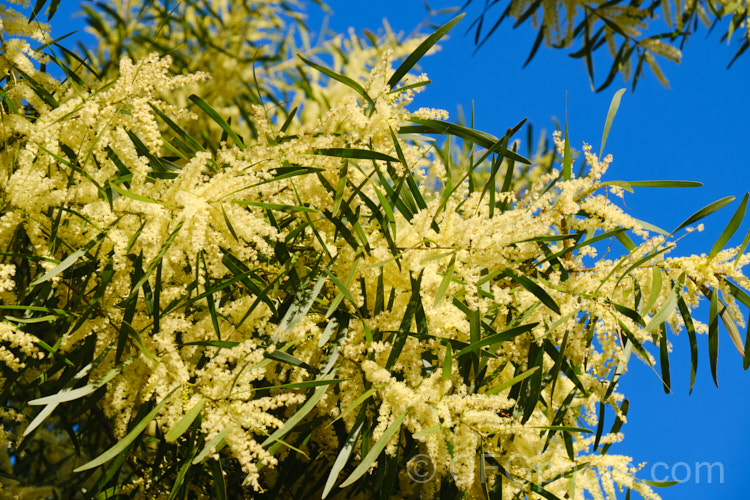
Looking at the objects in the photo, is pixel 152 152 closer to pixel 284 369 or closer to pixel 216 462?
pixel 284 369

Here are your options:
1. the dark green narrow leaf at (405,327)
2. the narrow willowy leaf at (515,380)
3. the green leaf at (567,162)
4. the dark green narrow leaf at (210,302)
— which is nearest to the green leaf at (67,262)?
the dark green narrow leaf at (210,302)

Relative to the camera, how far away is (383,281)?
134cm

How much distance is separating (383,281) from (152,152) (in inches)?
21.7

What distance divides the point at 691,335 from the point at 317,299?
79 centimetres

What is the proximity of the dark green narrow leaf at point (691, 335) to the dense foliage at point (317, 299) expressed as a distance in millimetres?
15

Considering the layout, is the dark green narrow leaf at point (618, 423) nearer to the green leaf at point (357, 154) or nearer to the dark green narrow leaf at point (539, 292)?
the dark green narrow leaf at point (539, 292)

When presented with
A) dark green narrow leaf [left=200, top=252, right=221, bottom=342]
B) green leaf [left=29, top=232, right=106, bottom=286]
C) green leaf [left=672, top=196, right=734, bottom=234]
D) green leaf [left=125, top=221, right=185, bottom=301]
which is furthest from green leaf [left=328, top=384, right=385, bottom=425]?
green leaf [left=672, top=196, right=734, bottom=234]

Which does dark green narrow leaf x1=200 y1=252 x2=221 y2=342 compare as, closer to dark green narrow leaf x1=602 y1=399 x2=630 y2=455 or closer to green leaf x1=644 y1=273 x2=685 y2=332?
green leaf x1=644 y1=273 x2=685 y2=332

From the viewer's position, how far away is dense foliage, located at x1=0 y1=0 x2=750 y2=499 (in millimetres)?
1168

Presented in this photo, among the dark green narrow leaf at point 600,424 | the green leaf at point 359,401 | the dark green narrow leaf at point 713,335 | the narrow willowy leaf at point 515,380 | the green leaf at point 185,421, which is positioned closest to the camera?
the green leaf at point 185,421

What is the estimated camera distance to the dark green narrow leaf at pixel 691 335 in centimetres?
139

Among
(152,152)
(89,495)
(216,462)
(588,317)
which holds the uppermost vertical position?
(588,317)

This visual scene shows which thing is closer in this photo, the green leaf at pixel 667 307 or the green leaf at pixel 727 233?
the green leaf at pixel 667 307

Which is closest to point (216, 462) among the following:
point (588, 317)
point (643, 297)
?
point (588, 317)
